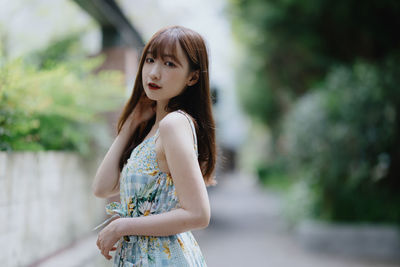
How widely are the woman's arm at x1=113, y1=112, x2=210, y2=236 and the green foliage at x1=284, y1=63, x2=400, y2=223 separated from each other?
5.42m

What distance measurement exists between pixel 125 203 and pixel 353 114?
215 inches

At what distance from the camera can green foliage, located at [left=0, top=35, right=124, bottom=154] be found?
2.37m

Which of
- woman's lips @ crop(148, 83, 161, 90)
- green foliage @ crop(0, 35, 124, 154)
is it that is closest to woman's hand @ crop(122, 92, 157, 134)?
woman's lips @ crop(148, 83, 161, 90)

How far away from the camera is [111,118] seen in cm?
465

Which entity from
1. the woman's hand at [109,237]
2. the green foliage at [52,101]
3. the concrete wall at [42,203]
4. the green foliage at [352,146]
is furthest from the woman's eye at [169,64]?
the green foliage at [352,146]

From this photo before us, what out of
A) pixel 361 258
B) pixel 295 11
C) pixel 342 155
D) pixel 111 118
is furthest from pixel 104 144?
pixel 295 11

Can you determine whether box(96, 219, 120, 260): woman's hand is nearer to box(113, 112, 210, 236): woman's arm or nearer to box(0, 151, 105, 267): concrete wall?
box(113, 112, 210, 236): woman's arm

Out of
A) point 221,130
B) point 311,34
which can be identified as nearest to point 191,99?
point 221,130

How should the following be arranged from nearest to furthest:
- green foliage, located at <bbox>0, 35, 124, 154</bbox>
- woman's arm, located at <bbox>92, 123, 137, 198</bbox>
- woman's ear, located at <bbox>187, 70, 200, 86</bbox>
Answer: woman's ear, located at <bbox>187, 70, 200, 86</bbox> < woman's arm, located at <bbox>92, 123, 137, 198</bbox> < green foliage, located at <bbox>0, 35, 124, 154</bbox>

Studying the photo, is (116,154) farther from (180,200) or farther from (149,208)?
(180,200)

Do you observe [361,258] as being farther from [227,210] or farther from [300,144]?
[227,210]

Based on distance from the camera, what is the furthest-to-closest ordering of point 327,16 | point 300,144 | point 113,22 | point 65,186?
point 327,16 < point 300,144 < point 113,22 < point 65,186

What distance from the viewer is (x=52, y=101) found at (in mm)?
3137

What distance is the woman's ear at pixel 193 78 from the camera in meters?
1.55
